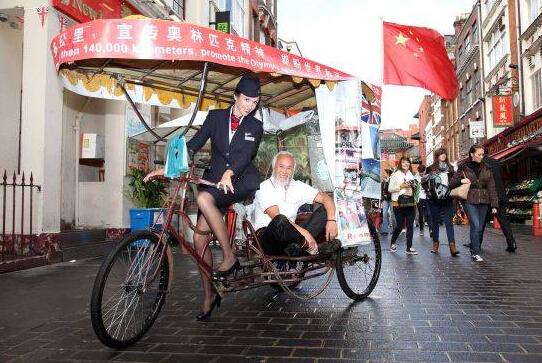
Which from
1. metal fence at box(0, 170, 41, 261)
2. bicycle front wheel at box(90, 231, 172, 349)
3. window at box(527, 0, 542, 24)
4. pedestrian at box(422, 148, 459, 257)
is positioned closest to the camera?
bicycle front wheel at box(90, 231, 172, 349)

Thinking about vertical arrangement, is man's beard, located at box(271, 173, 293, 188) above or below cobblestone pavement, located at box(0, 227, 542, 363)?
above

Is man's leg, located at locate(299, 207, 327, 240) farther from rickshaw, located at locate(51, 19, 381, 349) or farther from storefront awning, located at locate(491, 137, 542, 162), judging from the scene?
storefront awning, located at locate(491, 137, 542, 162)

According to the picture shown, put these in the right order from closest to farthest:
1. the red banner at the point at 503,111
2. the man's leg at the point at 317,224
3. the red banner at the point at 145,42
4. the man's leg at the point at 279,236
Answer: the red banner at the point at 145,42 → the man's leg at the point at 279,236 → the man's leg at the point at 317,224 → the red banner at the point at 503,111

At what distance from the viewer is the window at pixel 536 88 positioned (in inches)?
744

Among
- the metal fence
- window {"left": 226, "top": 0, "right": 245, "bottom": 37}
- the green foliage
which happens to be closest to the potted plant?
the green foliage

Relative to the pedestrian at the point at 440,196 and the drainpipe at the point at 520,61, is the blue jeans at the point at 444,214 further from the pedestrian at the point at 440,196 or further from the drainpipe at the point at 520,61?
the drainpipe at the point at 520,61

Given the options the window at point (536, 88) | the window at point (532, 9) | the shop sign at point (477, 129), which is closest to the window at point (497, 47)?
the window at point (532, 9)

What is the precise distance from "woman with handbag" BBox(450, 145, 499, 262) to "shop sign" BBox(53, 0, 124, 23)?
7178mm

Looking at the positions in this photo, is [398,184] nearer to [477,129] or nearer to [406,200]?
[406,200]

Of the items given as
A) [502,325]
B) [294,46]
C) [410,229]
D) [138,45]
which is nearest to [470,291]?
[502,325]

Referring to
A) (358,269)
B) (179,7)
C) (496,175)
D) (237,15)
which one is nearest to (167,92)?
(358,269)

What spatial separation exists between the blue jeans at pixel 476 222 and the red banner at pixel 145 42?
556 centimetres

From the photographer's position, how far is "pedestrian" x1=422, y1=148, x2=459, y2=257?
334 inches

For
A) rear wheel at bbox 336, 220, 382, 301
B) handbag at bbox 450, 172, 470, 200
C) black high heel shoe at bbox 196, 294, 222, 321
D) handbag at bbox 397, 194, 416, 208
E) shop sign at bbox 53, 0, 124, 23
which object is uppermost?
shop sign at bbox 53, 0, 124, 23
